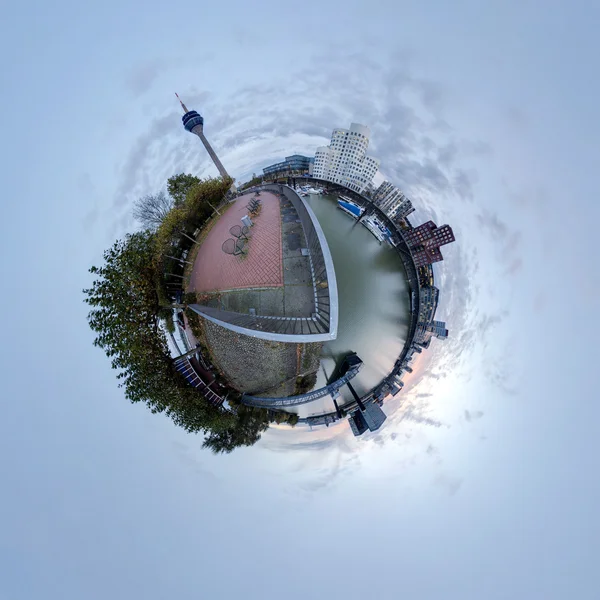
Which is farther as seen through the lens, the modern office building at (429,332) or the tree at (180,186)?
the modern office building at (429,332)

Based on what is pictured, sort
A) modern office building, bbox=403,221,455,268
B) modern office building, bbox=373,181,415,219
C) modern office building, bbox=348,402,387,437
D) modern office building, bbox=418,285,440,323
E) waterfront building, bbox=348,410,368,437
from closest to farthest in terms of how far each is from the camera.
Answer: modern office building, bbox=348,402,387,437
waterfront building, bbox=348,410,368,437
modern office building, bbox=403,221,455,268
modern office building, bbox=373,181,415,219
modern office building, bbox=418,285,440,323

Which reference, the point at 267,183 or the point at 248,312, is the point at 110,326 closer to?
the point at 248,312

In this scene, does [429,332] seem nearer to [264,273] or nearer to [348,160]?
[264,273]

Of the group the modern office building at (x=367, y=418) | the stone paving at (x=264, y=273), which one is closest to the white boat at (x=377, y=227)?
the stone paving at (x=264, y=273)

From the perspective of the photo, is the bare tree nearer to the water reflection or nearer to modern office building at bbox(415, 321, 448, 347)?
the water reflection

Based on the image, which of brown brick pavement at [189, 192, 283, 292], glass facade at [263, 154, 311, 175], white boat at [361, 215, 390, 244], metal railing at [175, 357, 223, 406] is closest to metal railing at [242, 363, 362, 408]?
metal railing at [175, 357, 223, 406]

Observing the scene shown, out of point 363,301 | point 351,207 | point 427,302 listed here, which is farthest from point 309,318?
point 351,207

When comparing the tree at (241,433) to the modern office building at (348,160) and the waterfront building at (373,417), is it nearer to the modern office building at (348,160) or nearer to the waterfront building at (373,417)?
the waterfront building at (373,417)
